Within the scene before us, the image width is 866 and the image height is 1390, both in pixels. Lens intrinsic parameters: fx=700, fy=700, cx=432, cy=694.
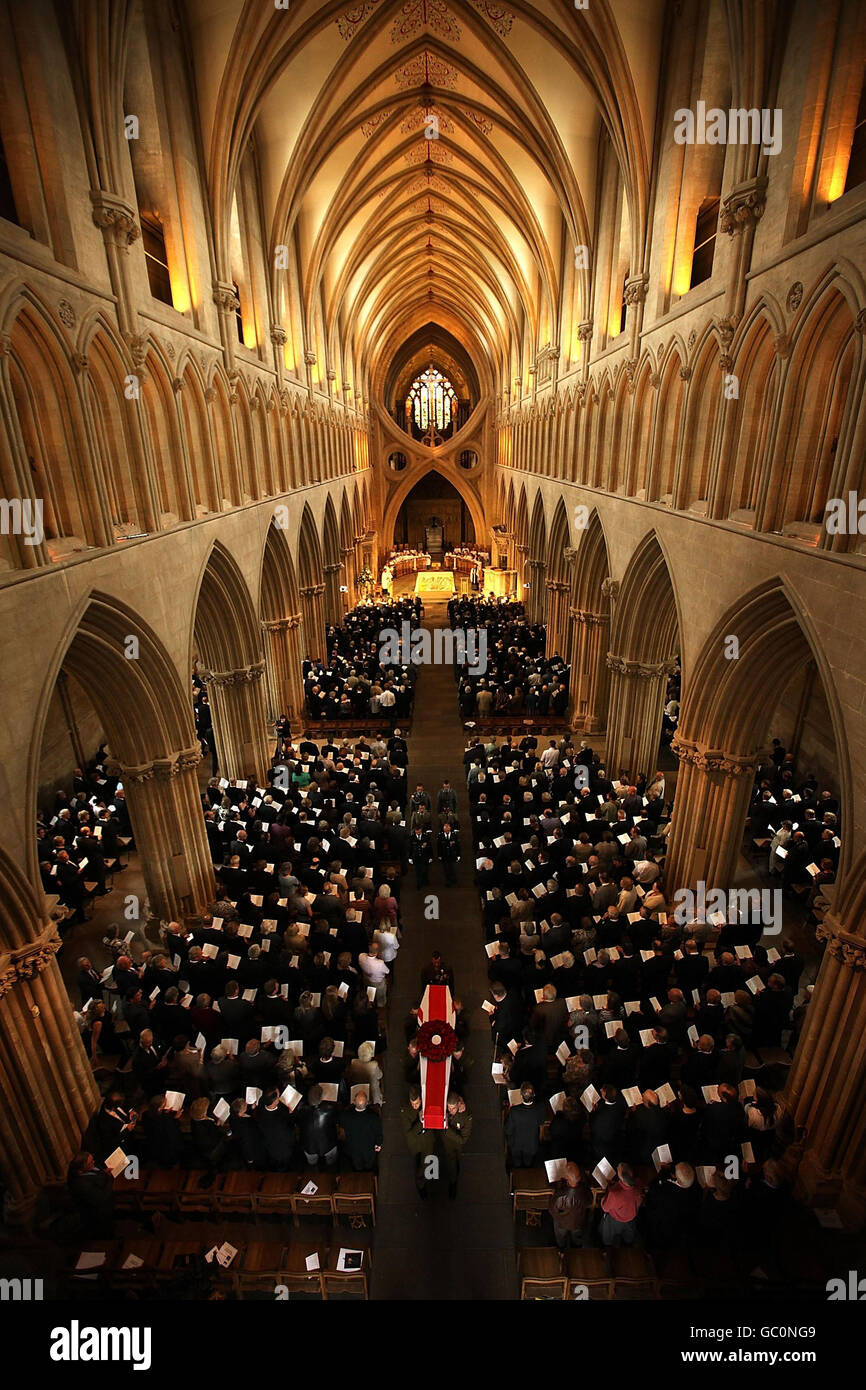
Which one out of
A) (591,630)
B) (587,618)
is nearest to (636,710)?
(591,630)

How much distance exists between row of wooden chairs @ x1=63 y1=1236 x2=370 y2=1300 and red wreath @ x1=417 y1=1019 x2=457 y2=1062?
169 cm

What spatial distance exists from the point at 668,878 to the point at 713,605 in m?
4.44

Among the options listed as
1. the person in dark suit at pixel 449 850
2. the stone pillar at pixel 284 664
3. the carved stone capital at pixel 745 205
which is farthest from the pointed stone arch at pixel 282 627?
the carved stone capital at pixel 745 205

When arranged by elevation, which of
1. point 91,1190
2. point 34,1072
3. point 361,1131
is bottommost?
point 91,1190

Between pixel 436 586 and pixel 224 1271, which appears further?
pixel 436 586

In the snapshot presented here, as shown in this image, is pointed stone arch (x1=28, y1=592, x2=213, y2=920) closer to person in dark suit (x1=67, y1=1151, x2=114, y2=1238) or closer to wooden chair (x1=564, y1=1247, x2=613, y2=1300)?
person in dark suit (x1=67, y1=1151, x2=114, y2=1238)

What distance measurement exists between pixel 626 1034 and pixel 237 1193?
3.94 m

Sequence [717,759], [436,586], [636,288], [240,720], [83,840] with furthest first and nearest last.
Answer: [436,586] < [240,720] < [636,288] < [83,840] < [717,759]

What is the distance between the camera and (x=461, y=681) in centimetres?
2038

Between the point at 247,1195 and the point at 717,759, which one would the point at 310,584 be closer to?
the point at 717,759

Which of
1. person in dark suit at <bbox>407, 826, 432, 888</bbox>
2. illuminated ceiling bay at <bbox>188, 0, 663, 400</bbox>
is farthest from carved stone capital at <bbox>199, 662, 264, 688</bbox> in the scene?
illuminated ceiling bay at <bbox>188, 0, 663, 400</bbox>

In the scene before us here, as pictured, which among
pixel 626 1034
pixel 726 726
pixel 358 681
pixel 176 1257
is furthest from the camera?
pixel 358 681

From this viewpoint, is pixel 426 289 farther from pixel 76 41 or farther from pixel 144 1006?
pixel 144 1006

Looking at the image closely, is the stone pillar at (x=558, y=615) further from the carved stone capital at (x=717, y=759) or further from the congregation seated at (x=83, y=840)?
the congregation seated at (x=83, y=840)
